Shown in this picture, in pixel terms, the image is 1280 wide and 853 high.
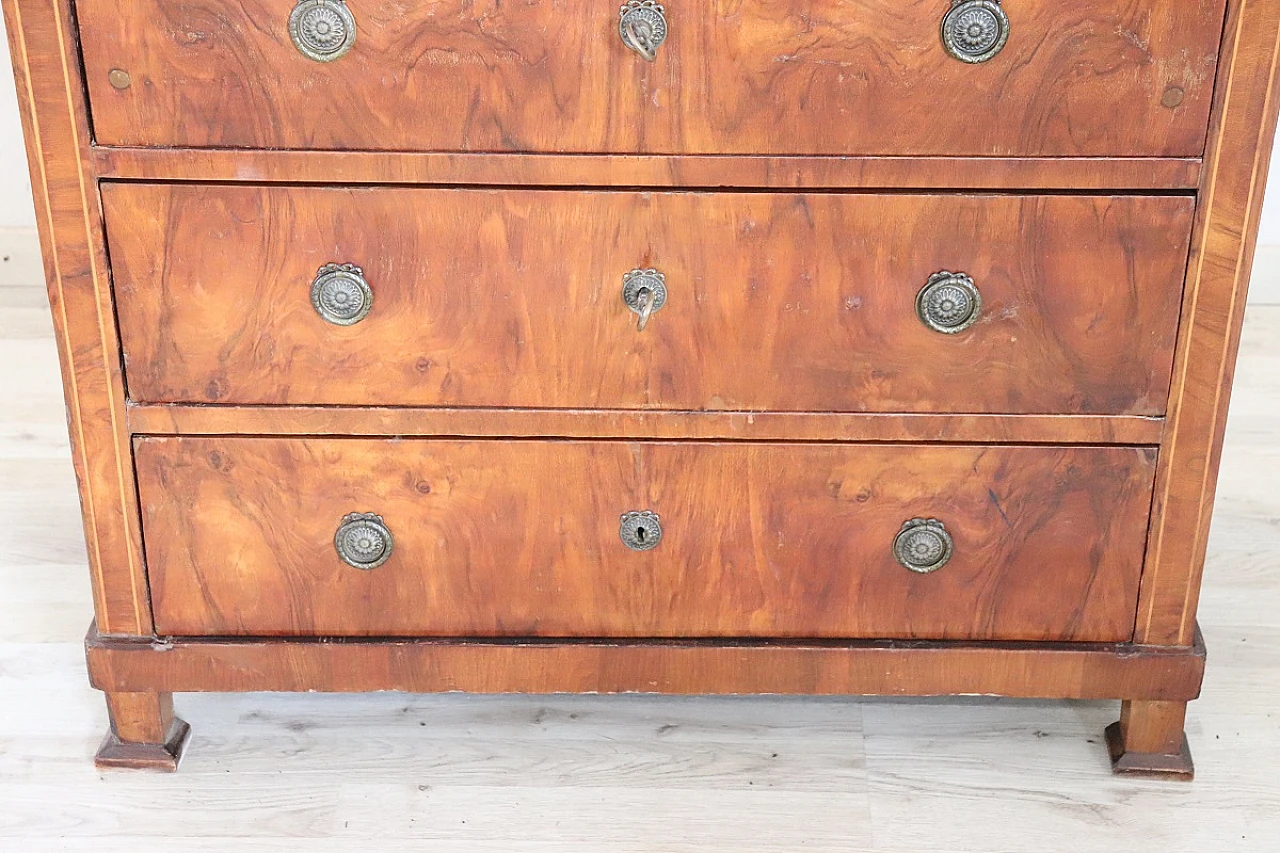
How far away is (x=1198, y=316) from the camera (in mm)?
1229

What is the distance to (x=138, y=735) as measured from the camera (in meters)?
1.45

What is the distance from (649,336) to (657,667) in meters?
0.37

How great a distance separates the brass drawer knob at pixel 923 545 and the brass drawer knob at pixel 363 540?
525 mm

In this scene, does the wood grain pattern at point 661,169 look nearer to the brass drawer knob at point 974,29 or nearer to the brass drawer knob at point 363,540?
the brass drawer knob at point 974,29

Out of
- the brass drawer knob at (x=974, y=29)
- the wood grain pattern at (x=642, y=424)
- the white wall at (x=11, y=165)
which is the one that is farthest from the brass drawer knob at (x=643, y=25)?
the white wall at (x=11, y=165)

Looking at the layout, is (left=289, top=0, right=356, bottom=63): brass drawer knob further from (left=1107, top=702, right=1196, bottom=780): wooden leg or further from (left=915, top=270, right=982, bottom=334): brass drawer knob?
(left=1107, top=702, right=1196, bottom=780): wooden leg

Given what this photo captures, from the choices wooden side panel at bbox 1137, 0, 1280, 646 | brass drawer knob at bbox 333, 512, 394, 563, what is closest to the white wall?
brass drawer knob at bbox 333, 512, 394, 563

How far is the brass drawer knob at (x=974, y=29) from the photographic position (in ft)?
3.65

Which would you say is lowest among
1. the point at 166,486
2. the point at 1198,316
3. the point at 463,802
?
the point at 463,802

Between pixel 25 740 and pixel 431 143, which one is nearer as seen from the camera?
pixel 431 143

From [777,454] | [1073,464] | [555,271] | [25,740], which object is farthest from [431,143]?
[25,740]

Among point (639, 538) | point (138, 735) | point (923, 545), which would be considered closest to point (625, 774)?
point (639, 538)

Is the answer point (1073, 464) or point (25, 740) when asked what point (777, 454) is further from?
point (25, 740)

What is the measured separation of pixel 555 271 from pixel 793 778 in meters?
0.63
